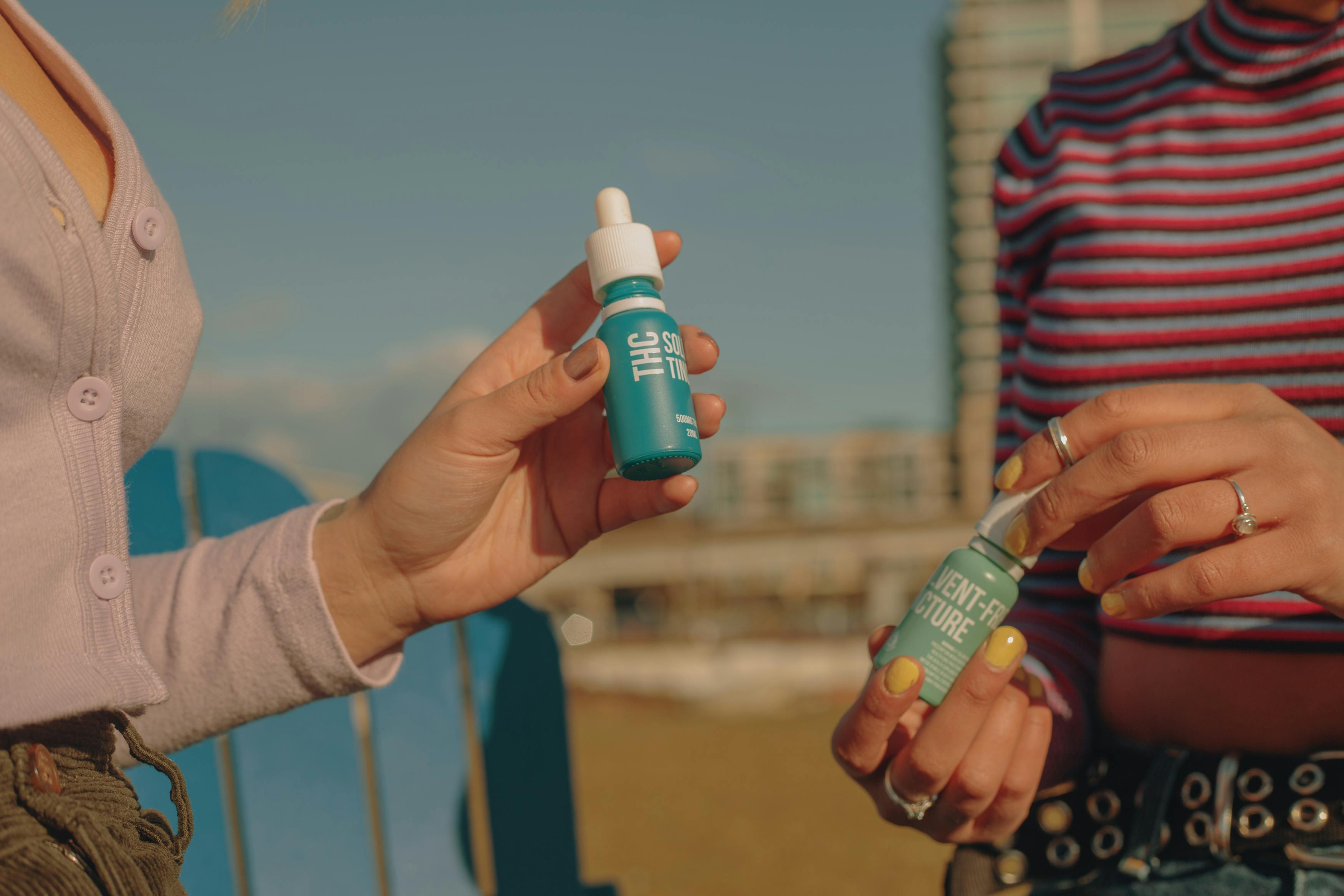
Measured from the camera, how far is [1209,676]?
133 centimetres

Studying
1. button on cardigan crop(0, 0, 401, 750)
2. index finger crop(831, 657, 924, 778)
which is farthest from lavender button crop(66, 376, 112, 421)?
index finger crop(831, 657, 924, 778)

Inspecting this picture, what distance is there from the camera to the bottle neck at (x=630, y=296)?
1.22 meters

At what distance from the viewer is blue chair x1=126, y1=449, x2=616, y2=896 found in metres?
1.93

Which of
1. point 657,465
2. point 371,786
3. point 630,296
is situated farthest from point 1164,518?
point 371,786

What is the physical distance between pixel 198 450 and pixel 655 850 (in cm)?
648

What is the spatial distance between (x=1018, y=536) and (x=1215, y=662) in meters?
0.43

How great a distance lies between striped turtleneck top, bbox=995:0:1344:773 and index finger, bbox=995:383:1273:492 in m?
0.33

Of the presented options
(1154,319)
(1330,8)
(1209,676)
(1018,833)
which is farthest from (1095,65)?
(1018,833)

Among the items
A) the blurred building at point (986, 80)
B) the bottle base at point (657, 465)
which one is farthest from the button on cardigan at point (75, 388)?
the blurred building at point (986, 80)

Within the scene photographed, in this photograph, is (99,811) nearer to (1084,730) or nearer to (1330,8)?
(1084,730)

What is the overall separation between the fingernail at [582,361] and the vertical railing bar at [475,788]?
105 cm

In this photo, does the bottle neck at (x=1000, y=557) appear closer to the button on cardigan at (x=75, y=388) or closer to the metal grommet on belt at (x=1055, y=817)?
the metal grommet on belt at (x=1055, y=817)

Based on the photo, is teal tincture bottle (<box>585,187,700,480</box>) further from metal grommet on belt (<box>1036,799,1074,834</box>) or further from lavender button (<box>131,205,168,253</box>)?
metal grommet on belt (<box>1036,799,1074,834</box>)

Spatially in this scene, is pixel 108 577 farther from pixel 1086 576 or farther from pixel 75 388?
pixel 1086 576
